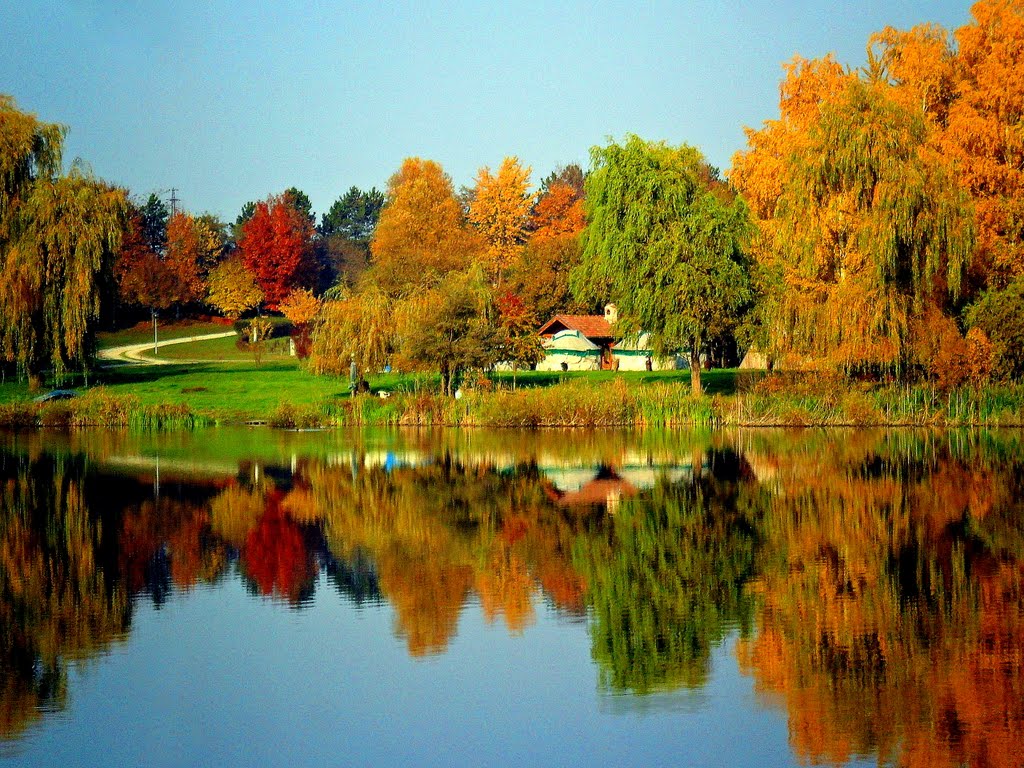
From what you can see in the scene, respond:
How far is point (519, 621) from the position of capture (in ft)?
45.2

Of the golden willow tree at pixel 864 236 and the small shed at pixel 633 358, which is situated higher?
the golden willow tree at pixel 864 236

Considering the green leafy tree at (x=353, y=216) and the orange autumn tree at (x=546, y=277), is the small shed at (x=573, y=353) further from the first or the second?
the green leafy tree at (x=353, y=216)

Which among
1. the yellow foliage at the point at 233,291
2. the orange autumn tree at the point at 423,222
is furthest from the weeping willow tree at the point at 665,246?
the yellow foliage at the point at 233,291

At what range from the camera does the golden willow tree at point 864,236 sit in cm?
4050

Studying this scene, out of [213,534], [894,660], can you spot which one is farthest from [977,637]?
[213,534]

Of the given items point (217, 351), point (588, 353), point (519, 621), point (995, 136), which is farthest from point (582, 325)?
point (519, 621)

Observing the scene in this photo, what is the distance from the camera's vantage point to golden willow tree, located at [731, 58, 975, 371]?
40.5m

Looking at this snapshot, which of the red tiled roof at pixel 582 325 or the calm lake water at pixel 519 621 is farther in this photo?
the red tiled roof at pixel 582 325

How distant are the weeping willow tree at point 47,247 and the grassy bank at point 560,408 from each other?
230 centimetres

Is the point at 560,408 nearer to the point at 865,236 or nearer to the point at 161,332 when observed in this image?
the point at 865,236

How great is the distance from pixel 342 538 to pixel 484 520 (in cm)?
255

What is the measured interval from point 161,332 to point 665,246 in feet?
179

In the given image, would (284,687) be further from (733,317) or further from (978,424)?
(733,317)

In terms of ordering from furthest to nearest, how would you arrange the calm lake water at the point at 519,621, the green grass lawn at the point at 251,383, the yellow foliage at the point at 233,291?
the yellow foliage at the point at 233,291
the green grass lawn at the point at 251,383
the calm lake water at the point at 519,621
